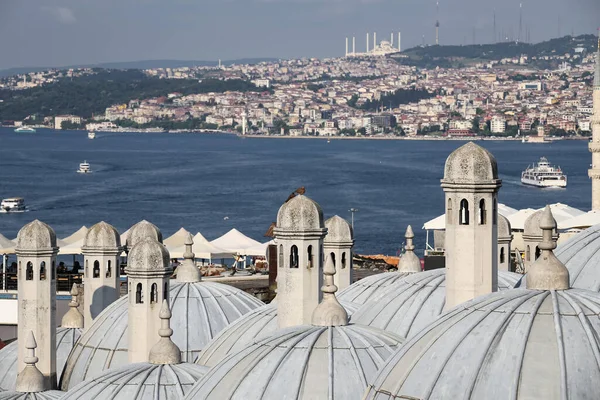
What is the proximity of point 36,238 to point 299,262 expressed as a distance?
4098 millimetres

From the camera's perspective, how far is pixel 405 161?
4530 inches

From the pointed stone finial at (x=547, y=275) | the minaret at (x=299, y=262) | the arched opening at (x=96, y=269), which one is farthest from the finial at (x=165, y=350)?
the arched opening at (x=96, y=269)

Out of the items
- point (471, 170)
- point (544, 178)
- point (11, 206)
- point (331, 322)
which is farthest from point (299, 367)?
point (544, 178)

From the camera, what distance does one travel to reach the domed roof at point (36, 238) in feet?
53.2

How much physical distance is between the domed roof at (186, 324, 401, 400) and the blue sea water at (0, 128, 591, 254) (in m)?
42.5

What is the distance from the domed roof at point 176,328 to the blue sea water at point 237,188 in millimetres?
37031

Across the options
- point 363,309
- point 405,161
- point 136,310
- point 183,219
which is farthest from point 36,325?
point 405,161

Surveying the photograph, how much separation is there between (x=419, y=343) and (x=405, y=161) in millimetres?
106507

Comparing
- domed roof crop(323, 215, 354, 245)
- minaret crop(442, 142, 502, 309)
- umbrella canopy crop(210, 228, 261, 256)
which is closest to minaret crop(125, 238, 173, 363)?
domed roof crop(323, 215, 354, 245)

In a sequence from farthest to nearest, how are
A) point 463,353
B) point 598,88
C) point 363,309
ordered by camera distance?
point 598,88
point 363,309
point 463,353

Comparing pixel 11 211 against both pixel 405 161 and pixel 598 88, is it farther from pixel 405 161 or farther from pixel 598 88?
pixel 405 161

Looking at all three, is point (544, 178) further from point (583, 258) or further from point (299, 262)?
point (583, 258)

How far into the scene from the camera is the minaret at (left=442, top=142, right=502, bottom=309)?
1105 cm

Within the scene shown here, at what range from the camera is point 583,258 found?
1257 cm
